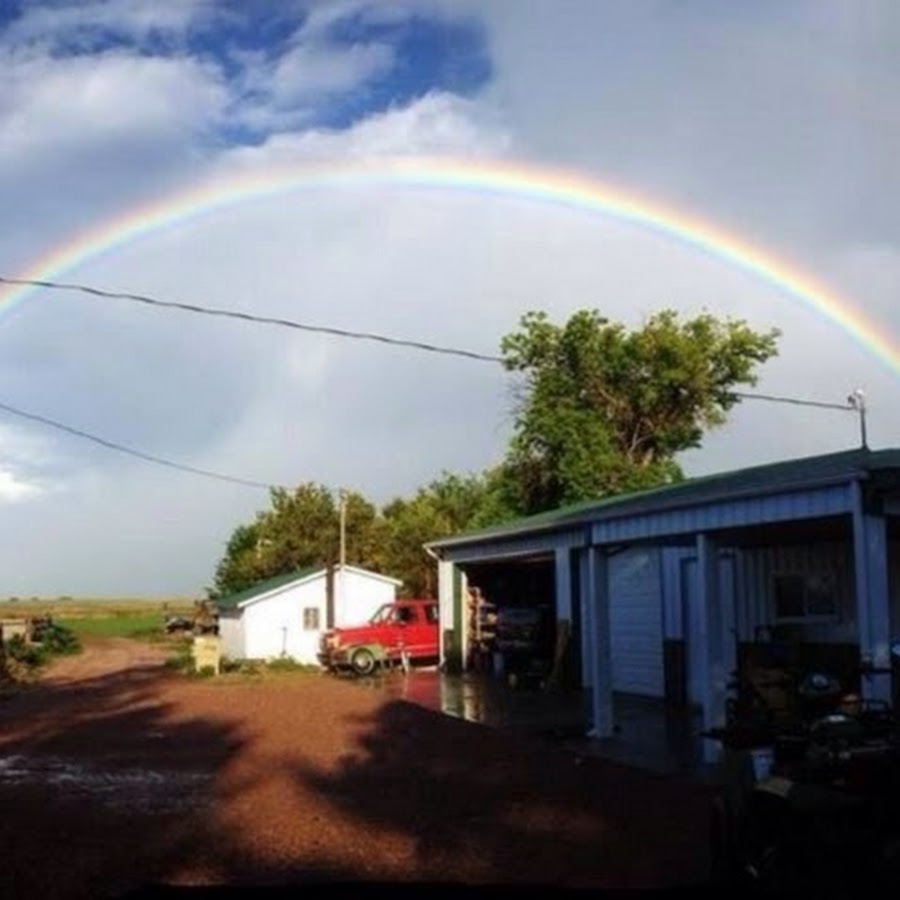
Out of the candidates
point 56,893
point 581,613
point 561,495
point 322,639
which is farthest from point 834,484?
point 561,495

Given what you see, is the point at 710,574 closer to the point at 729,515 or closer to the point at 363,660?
the point at 729,515

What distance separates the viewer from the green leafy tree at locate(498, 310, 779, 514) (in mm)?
51719

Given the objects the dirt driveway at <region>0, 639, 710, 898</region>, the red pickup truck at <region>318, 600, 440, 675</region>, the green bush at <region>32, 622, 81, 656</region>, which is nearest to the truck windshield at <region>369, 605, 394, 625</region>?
the red pickup truck at <region>318, 600, 440, 675</region>

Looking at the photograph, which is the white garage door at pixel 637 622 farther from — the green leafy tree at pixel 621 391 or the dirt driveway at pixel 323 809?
the green leafy tree at pixel 621 391

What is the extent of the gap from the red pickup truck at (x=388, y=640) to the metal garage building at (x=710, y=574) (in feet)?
7.28

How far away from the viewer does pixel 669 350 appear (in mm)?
52281

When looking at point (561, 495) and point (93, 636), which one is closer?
point (561, 495)

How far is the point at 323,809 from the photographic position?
13078 millimetres

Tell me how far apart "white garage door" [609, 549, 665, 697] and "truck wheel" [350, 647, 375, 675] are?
442 inches

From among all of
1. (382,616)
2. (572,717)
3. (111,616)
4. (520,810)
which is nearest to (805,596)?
(572,717)

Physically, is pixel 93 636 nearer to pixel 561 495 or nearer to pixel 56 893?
pixel 561 495

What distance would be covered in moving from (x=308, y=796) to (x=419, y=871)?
172 inches

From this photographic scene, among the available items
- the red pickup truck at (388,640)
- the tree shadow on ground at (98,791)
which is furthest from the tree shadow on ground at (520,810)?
the red pickup truck at (388,640)

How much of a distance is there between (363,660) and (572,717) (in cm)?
1662
